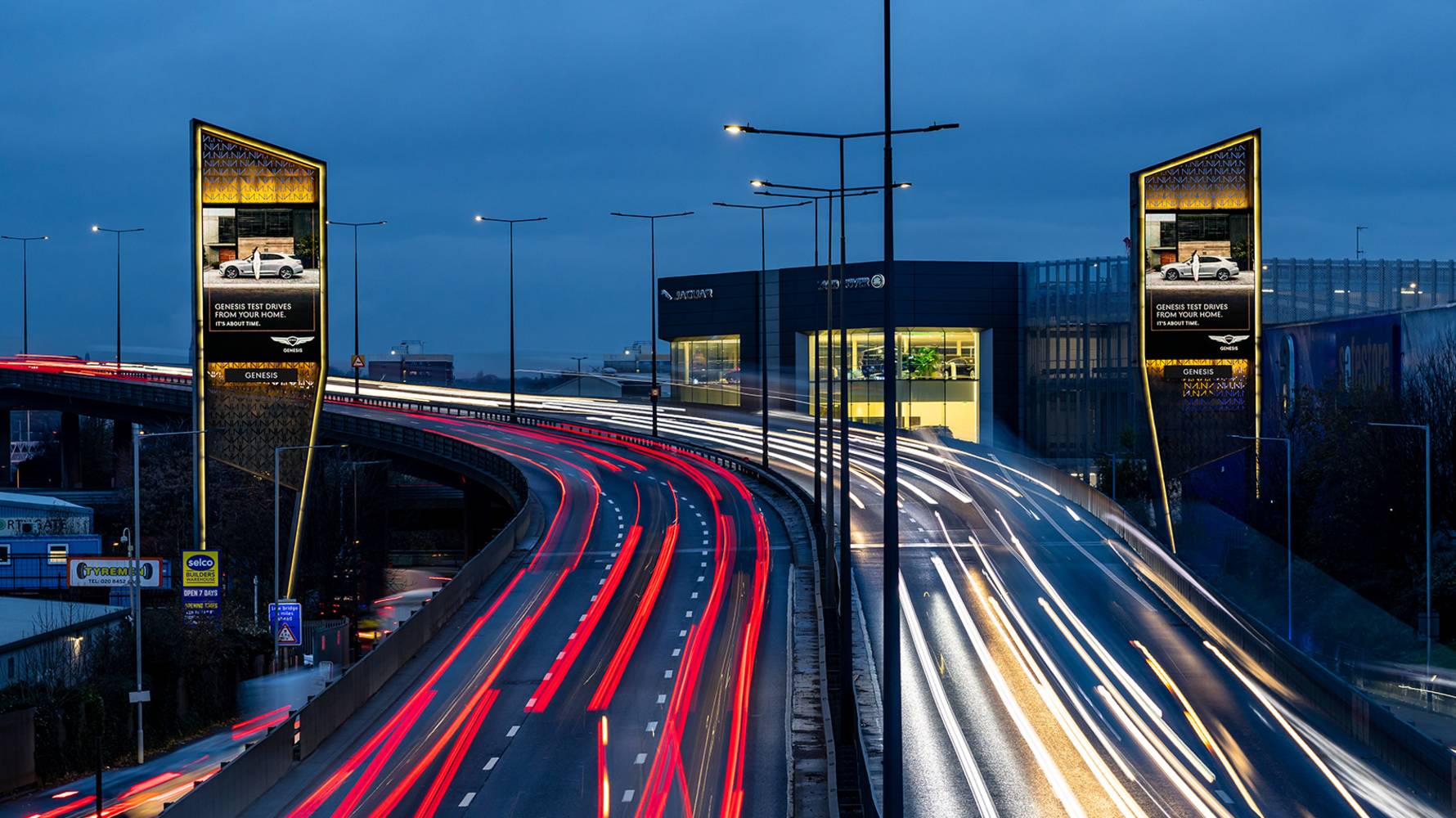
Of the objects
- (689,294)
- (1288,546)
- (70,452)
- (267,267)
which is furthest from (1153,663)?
(70,452)

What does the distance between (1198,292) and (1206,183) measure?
420 cm

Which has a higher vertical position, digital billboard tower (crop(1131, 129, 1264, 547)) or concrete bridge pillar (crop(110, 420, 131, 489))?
digital billboard tower (crop(1131, 129, 1264, 547))

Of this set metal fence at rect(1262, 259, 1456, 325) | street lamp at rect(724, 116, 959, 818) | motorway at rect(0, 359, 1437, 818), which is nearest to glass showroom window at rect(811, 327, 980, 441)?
metal fence at rect(1262, 259, 1456, 325)

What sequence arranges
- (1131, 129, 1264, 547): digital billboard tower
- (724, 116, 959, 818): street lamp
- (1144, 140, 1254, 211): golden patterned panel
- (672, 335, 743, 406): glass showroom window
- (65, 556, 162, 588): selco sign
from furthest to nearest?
(672, 335, 743, 406): glass showroom window
(1144, 140, 1254, 211): golden patterned panel
(1131, 129, 1264, 547): digital billboard tower
(65, 556, 162, 588): selco sign
(724, 116, 959, 818): street lamp

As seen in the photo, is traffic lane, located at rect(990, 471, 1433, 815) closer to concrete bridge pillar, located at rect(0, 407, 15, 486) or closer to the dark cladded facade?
the dark cladded facade

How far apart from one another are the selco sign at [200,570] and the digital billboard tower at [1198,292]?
32.9 m

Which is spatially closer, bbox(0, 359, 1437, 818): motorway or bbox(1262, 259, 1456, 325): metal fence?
bbox(0, 359, 1437, 818): motorway

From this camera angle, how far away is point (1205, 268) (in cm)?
5550

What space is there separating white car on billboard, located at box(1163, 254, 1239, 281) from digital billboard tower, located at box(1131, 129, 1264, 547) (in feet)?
0.10

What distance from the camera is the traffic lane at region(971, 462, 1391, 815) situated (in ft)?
97.1

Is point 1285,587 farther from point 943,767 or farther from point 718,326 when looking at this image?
point 718,326

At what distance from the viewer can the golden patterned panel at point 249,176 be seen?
5297 cm

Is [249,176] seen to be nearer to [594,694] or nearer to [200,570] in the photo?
[200,570]

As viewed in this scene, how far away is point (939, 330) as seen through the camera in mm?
126312
